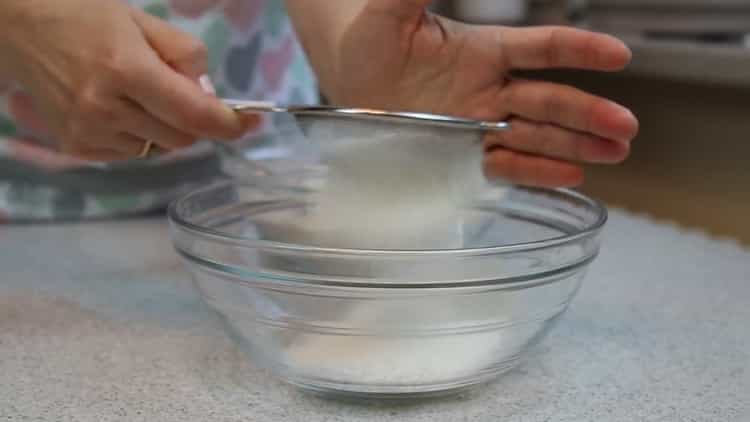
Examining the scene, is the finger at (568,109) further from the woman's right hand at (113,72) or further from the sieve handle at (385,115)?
the woman's right hand at (113,72)

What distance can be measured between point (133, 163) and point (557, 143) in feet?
1.43

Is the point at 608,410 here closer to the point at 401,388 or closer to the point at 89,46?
the point at 401,388

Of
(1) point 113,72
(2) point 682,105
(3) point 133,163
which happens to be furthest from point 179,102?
(2) point 682,105

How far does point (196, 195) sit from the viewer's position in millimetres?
486

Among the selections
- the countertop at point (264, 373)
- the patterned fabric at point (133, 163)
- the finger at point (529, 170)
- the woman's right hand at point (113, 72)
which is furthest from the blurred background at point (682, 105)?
the woman's right hand at point (113, 72)

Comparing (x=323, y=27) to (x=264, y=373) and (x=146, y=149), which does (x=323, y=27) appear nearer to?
(x=146, y=149)

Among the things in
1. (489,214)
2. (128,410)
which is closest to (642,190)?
(489,214)

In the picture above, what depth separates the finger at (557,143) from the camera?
516mm

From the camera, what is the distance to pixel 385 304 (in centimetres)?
36

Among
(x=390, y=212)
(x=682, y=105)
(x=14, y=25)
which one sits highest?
(x=14, y=25)

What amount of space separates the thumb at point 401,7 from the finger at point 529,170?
0.12m

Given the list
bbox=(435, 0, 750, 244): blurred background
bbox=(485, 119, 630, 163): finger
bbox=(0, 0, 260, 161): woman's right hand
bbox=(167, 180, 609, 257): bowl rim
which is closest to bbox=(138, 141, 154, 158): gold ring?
bbox=(0, 0, 260, 161): woman's right hand

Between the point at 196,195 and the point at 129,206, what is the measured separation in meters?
0.33

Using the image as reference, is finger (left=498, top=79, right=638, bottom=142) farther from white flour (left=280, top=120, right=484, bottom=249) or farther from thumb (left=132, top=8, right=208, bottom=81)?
thumb (left=132, top=8, right=208, bottom=81)
